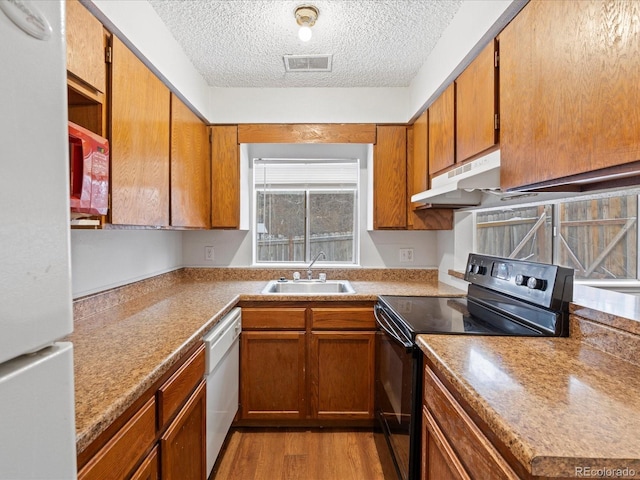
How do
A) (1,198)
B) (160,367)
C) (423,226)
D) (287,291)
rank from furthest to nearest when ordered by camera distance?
(287,291) < (423,226) < (160,367) < (1,198)

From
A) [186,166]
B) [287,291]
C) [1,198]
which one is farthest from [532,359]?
[186,166]

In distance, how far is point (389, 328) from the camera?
1729 millimetres

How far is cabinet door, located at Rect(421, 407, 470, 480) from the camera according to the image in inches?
38.5

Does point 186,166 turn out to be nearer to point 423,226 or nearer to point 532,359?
point 423,226

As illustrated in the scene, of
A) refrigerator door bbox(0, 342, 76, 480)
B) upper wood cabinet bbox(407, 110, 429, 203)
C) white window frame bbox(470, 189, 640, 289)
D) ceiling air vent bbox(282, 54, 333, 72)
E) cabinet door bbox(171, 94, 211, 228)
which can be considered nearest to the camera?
refrigerator door bbox(0, 342, 76, 480)

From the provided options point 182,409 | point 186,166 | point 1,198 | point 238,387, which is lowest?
point 238,387

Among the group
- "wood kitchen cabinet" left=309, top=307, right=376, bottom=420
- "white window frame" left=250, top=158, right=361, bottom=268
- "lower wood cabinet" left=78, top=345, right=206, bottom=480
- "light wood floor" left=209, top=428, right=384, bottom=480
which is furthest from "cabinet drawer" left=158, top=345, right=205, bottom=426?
"white window frame" left=250, top=158, right=361, bottom=268

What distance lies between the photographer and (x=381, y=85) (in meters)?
2.54

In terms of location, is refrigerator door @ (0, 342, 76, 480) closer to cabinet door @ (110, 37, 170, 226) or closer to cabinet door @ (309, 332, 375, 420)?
cabinet door @ (110, 37, 170, 226)

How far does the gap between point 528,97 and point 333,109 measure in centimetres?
161

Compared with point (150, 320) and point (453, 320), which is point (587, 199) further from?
point (150, 320)

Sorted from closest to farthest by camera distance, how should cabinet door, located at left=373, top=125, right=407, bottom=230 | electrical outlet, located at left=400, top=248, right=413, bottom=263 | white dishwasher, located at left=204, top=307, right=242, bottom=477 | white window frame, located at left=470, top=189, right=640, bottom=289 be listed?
white window frame, located at left=470, top=189, right=640, bottom=289, white dishwasher, located at left=204, top=307, right=242, bottom=477, cabinet door, located at left=373, top=125, right=407, bottom=230, electrical outlet, located at left=400, top=248, right=413, bottom=263

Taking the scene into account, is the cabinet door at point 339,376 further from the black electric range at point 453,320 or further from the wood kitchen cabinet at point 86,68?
the wood kitchen cabinet at point 86,68

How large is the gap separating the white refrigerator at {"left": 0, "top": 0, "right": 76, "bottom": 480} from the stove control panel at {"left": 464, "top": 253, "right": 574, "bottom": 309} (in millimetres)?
1470
